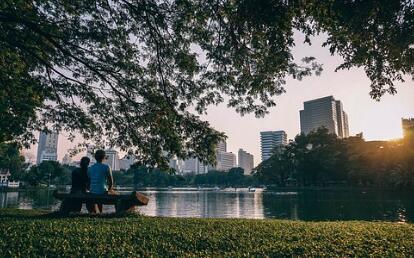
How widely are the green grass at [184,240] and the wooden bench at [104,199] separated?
109cm

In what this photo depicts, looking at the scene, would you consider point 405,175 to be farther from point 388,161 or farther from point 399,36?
point 399,36

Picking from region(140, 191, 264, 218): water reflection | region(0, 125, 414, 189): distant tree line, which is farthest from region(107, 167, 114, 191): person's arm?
region(0, 125, 414, 189): distant tree line

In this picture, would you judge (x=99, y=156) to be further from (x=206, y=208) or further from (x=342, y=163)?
(x=342, y=163)

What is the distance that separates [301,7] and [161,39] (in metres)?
5.03

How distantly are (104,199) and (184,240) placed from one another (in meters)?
3.56

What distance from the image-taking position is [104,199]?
8773mm

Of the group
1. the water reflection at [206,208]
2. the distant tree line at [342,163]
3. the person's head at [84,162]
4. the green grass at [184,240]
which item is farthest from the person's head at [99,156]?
the distant tree line at [342,163]

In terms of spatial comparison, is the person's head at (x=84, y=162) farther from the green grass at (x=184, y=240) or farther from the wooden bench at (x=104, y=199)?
the green grass at (x=184, y=240)

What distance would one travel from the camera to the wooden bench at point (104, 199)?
28.6 ft

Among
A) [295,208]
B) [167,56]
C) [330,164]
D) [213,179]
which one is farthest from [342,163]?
[213,179]

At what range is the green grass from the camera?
5461 millimetres

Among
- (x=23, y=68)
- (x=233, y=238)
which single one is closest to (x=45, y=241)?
(x=233, y=238)

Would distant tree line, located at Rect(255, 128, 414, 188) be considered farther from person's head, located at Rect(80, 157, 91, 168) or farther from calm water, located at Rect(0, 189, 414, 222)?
person's head, located at Rect(80, 157, 91, 168)

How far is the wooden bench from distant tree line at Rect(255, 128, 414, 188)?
2196 inches
